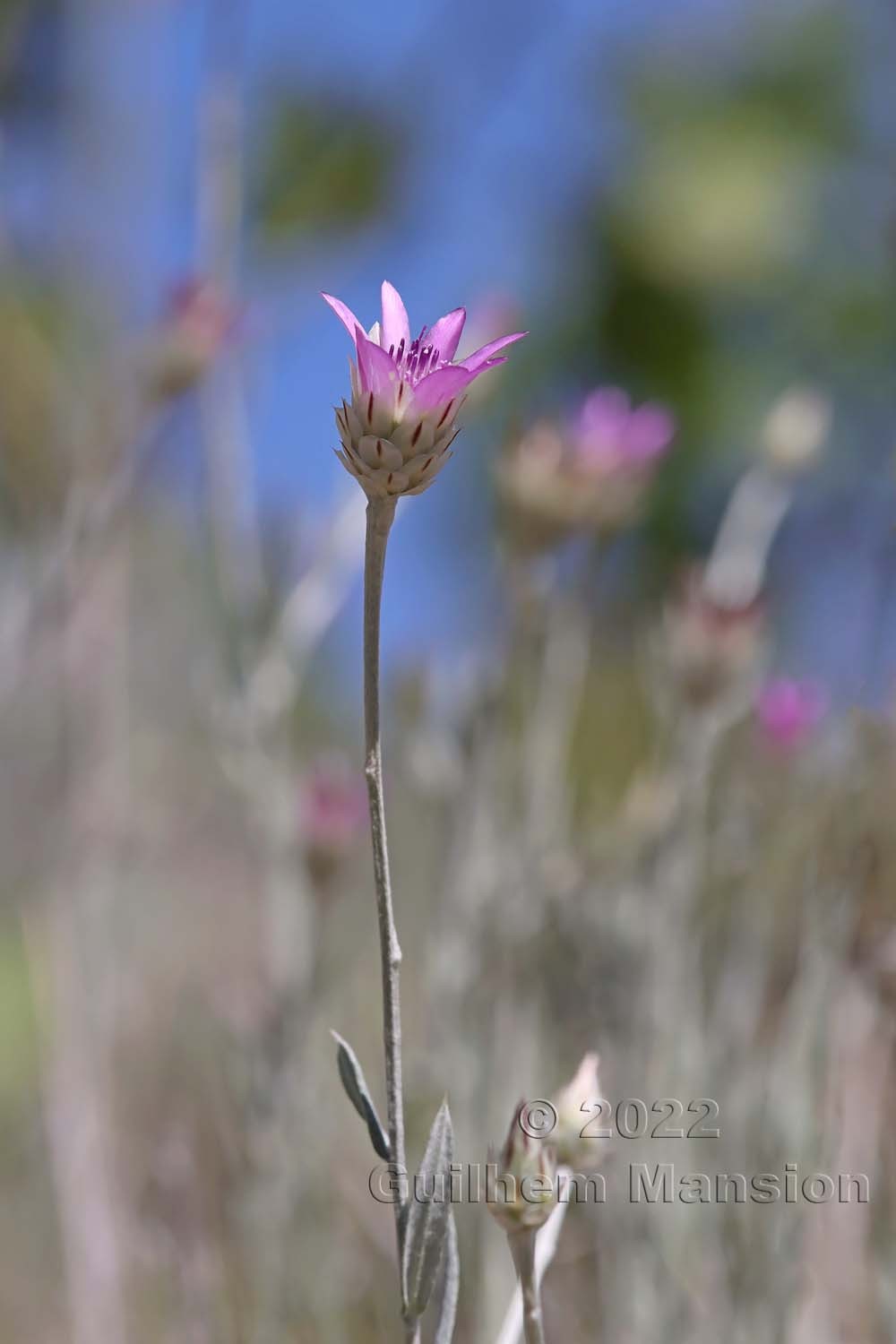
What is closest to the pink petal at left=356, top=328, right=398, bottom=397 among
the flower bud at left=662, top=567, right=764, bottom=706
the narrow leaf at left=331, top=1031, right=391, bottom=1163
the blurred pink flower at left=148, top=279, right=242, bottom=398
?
the narrow leaf at left=331, top=1031, right=391, bottom=1163

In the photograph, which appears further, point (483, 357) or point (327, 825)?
point (327, 825)

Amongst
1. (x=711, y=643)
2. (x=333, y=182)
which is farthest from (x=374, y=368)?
(x=333, y=182)

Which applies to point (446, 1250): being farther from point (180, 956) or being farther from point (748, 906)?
point (180, 956)

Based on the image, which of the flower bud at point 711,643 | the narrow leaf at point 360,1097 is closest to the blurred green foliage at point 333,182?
the flower bud at point 711,643

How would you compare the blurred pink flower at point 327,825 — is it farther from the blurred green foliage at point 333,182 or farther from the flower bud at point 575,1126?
the blurred green foliage at point 333,182

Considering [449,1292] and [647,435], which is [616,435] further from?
[449,1292]
